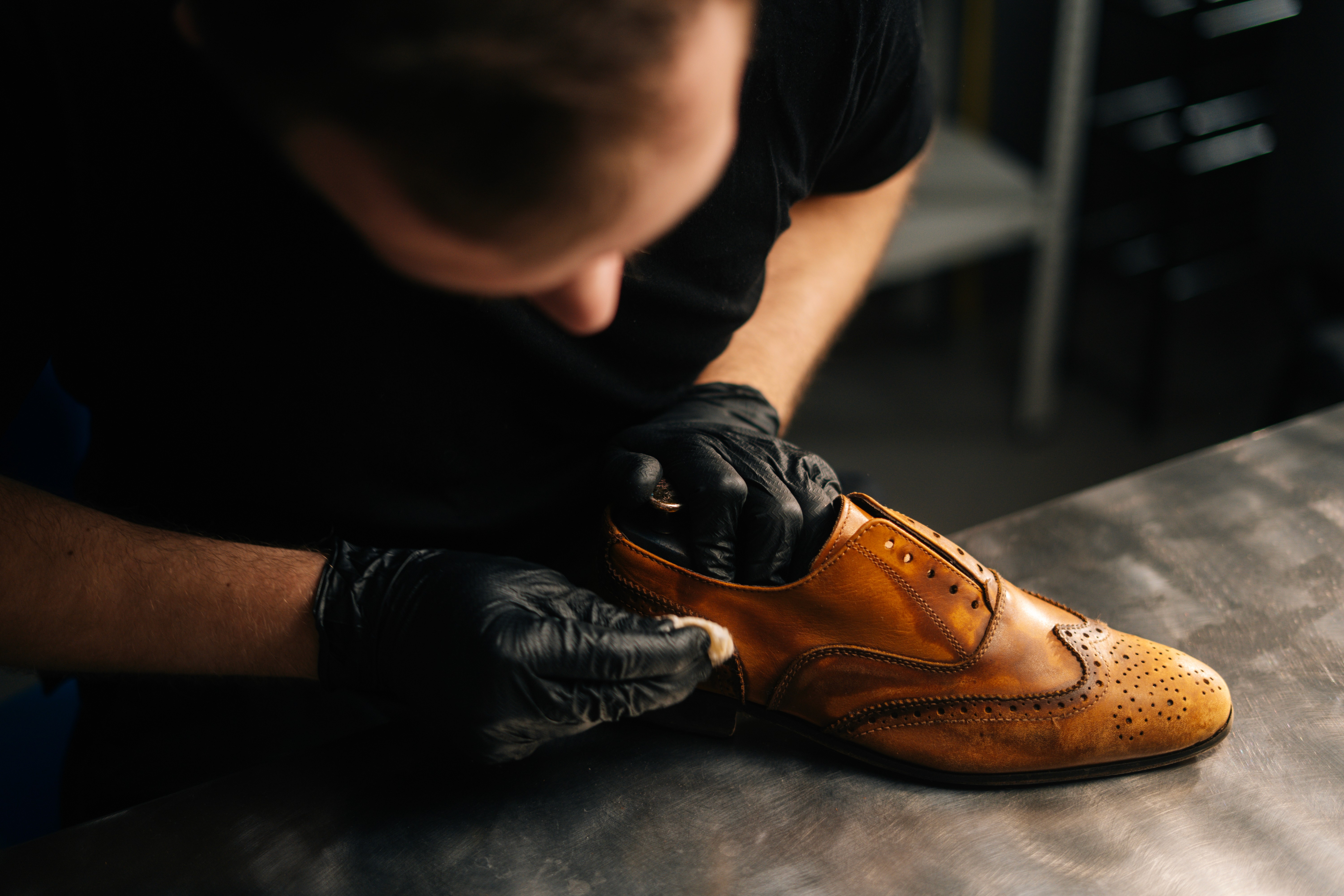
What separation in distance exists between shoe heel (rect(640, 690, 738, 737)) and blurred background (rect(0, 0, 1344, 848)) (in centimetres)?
138

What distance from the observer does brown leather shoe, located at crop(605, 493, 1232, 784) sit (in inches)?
29.9

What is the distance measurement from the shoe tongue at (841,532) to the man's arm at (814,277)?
0.40 meters

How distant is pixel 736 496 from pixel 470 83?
0.45 m

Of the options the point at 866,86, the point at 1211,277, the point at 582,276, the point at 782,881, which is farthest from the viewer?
the point at 1211,277

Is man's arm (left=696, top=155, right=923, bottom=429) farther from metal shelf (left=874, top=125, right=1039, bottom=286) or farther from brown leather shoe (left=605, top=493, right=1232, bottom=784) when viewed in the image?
metal shelf (left=874, top=125, right=1039, bottom=286)

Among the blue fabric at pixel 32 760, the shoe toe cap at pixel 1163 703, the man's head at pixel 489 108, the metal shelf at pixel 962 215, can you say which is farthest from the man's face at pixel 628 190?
the metal shelf at pixel 962 215

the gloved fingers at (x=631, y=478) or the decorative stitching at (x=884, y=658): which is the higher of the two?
the gloved fingers at (x=631, y=478)

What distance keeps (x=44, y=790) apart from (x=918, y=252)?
1.99 m

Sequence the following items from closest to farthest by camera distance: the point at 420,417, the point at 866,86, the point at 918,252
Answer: the point at 420,417, the point at 866,86, the point at 918,252

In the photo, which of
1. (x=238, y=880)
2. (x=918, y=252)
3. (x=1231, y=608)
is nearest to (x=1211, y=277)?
(x=918, y=252)

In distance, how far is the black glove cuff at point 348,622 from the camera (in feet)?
2.51

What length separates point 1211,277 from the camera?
2.93 m

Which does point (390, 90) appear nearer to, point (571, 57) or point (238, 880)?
point (571, 57)

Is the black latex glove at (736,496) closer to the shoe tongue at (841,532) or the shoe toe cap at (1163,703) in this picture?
the shoe tongue at (841,532)
